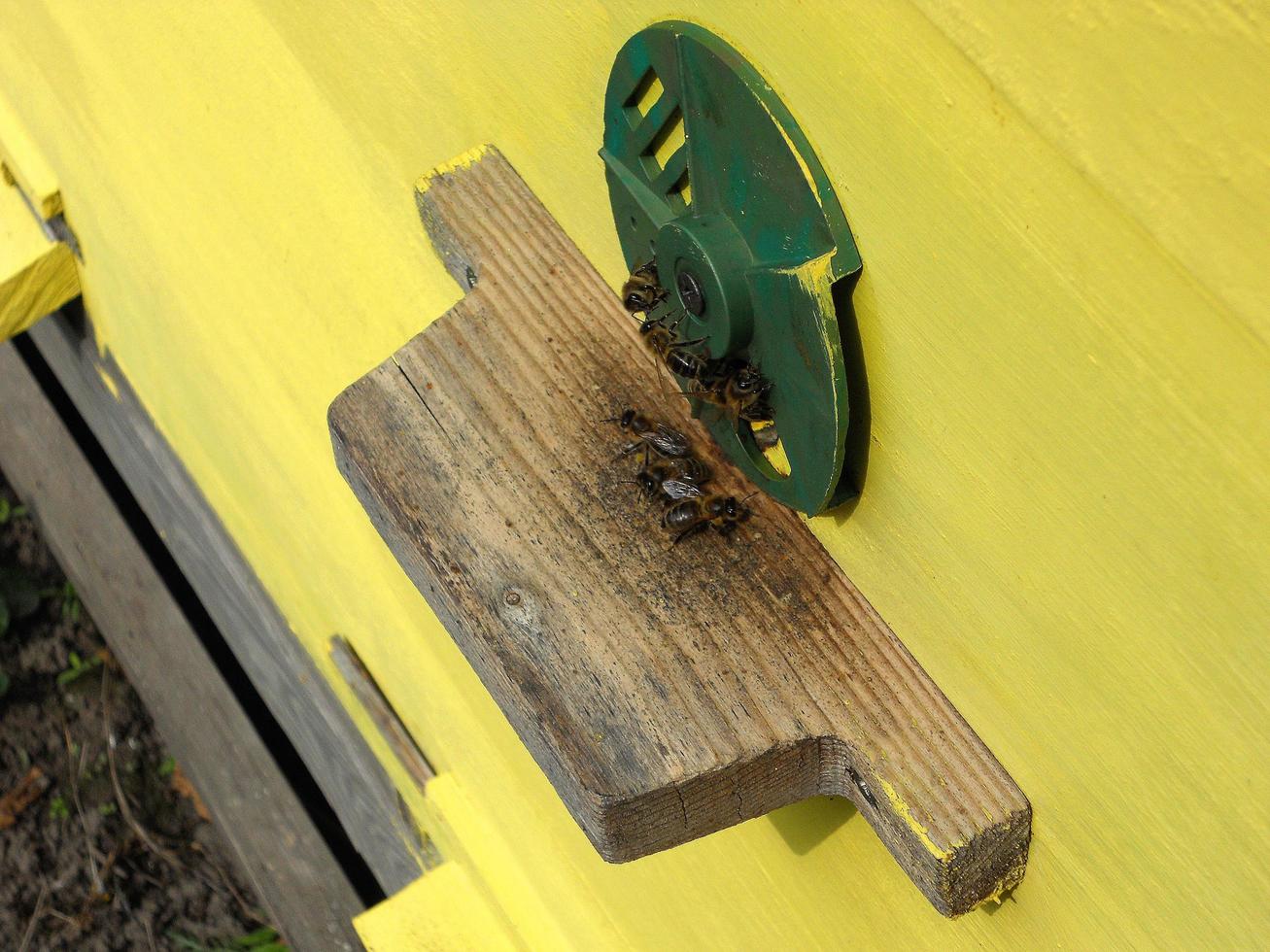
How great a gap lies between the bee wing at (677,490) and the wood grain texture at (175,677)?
7.77 ft

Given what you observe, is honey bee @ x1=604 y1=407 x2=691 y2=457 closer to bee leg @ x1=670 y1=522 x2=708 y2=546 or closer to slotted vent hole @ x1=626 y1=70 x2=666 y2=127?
bee leg @ x1=670 y1=522 x2=708 y2=546

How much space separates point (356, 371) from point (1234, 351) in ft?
4.78

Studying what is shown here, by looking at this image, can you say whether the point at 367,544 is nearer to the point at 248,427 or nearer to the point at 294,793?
the point at 248,427

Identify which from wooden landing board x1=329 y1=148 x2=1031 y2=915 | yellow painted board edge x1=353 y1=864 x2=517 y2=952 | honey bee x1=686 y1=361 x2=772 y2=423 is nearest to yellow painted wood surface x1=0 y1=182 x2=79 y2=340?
yellow painted board edge x1=353 y1=864 x2=517 y2=952

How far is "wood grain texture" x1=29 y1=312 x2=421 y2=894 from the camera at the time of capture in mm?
2982

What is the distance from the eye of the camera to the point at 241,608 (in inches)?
131

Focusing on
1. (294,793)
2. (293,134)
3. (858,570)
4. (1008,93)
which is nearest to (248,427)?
(293,134)

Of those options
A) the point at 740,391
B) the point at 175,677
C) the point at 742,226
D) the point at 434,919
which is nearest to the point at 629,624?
the point at 740,391

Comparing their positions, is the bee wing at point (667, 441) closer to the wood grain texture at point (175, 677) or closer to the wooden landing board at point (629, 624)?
the wooden landing board at point (629, 624)

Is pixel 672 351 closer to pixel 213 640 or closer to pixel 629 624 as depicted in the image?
pixel 629 624

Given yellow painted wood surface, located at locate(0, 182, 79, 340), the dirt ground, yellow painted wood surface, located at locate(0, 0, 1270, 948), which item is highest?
yellow painted wood surface, located at locate(0, 182, 79, 340)

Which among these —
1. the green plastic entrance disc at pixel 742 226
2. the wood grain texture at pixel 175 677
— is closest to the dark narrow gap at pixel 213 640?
the wood grain texture at pixel 175 677

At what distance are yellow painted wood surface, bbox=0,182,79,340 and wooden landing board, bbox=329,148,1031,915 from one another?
91.0 inches

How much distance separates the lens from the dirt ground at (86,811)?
3.77 meters
